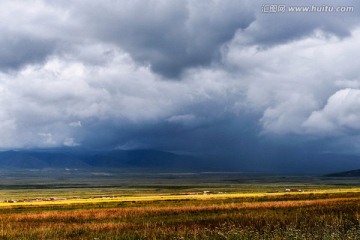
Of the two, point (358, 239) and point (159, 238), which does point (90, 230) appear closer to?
point (159, 238)

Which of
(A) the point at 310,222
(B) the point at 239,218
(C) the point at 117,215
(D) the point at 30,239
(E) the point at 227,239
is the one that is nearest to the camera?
(E) the point at 227,239

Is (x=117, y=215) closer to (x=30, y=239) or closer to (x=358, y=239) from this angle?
(x=30, y=239)

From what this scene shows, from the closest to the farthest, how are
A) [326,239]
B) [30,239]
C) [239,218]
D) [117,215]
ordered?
[326,239]
[30,239]
[239,218]
[117,215]

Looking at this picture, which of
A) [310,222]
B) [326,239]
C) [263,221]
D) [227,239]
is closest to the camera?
[326,239]

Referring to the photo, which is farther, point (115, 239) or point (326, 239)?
point (115, 239)

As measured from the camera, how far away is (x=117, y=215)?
38.2 m

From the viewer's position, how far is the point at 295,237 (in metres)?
16.2

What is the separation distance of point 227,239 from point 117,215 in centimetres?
2183

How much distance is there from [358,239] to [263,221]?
11398 mm

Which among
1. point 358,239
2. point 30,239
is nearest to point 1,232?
point 30,239

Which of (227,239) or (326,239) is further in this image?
(227,239)

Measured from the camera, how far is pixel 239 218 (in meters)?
30.2

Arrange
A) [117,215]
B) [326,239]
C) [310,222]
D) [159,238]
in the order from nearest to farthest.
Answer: [326,239], [159,238], [310,222], [117,215]

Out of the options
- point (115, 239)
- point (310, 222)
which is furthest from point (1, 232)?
point (310, 222)
